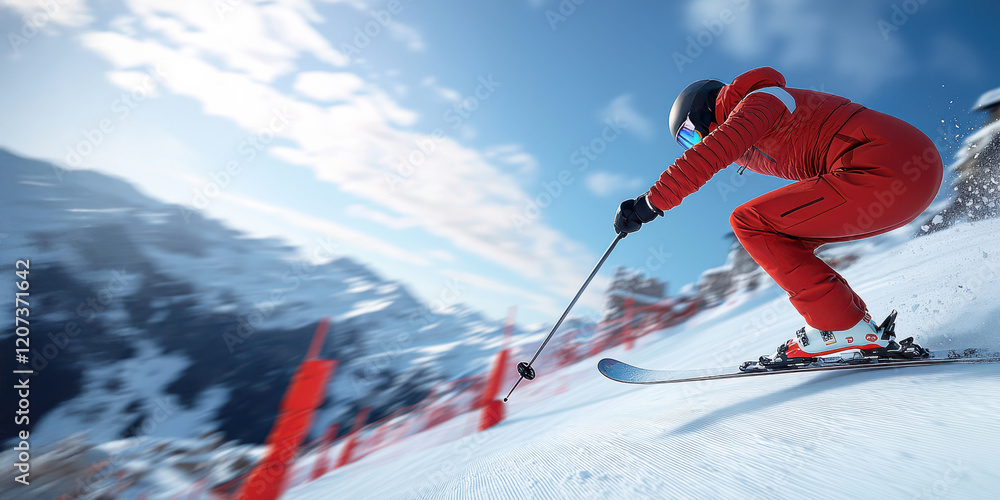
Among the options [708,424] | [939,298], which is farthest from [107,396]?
[939,298]

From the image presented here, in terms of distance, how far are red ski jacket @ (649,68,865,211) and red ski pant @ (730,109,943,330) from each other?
76mm

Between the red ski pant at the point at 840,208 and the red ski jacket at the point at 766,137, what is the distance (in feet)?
0.25

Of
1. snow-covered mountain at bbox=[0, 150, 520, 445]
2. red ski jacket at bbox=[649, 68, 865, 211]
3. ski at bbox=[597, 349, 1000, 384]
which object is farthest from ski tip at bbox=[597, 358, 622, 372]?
snow-covered mountain at bbox=[0, 150, 520, 445]

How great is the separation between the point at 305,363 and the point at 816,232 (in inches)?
525

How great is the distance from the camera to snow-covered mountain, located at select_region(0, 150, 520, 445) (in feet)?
31.3

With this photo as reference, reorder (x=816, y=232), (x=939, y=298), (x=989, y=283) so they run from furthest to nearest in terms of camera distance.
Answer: (x=939, y=298)
(x=989, y=283)
(x=816, y=232)

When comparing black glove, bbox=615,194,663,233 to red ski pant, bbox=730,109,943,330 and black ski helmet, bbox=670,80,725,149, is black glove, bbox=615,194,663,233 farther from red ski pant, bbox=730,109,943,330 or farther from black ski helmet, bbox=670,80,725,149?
black ski helmet, bbox=670,80,725,149

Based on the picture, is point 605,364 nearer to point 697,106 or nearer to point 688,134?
point 688,134

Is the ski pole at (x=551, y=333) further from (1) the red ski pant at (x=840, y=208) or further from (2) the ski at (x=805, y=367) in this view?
(1) the red ski pant at (x=840, y=208)

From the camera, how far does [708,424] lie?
1.47 metres

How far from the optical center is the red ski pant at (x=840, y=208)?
5.33 feet

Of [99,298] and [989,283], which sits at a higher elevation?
[99,298]

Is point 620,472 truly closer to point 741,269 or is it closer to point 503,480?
point 503,480

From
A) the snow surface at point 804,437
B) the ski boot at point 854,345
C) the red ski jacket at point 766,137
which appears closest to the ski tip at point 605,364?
the snow surface at point 804,437
